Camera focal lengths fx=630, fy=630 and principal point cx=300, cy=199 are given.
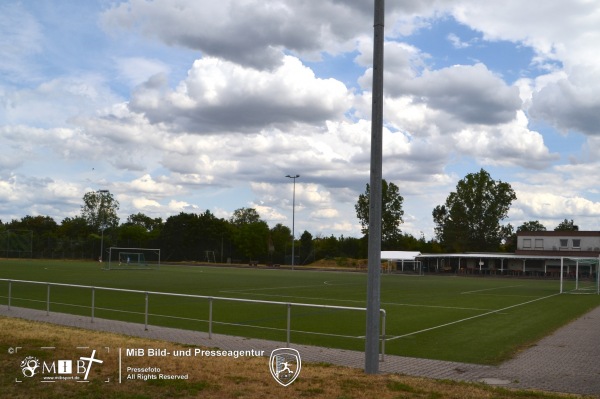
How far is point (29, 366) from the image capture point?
965cm

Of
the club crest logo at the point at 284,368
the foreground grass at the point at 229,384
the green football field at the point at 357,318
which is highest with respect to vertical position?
the club crest logo at the point at 284,368

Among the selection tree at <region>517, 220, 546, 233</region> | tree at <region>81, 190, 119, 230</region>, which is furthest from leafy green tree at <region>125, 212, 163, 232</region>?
tree at <region>517, 220, 546, 233</region>

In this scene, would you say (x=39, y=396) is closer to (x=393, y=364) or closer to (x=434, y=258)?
(x=393, y=364)

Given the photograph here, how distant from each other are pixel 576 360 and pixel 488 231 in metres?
113

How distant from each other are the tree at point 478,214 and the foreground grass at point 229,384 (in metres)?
116

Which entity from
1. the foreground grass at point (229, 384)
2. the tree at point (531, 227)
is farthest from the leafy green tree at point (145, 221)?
the foreground grass at point (229, 384)

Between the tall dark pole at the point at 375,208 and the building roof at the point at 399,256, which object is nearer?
the tall dark pole at the point at 375,208

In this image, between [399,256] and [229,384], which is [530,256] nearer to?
[399,256]

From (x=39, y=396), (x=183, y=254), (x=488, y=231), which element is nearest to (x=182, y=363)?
(x=39, y=396)

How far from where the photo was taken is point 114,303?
2344 cm

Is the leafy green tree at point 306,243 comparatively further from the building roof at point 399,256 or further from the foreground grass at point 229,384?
the foreground grass at point 229,384

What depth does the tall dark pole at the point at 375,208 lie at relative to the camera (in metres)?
10.2

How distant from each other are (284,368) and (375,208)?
116 inches

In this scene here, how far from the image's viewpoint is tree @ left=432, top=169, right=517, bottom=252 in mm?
121688
